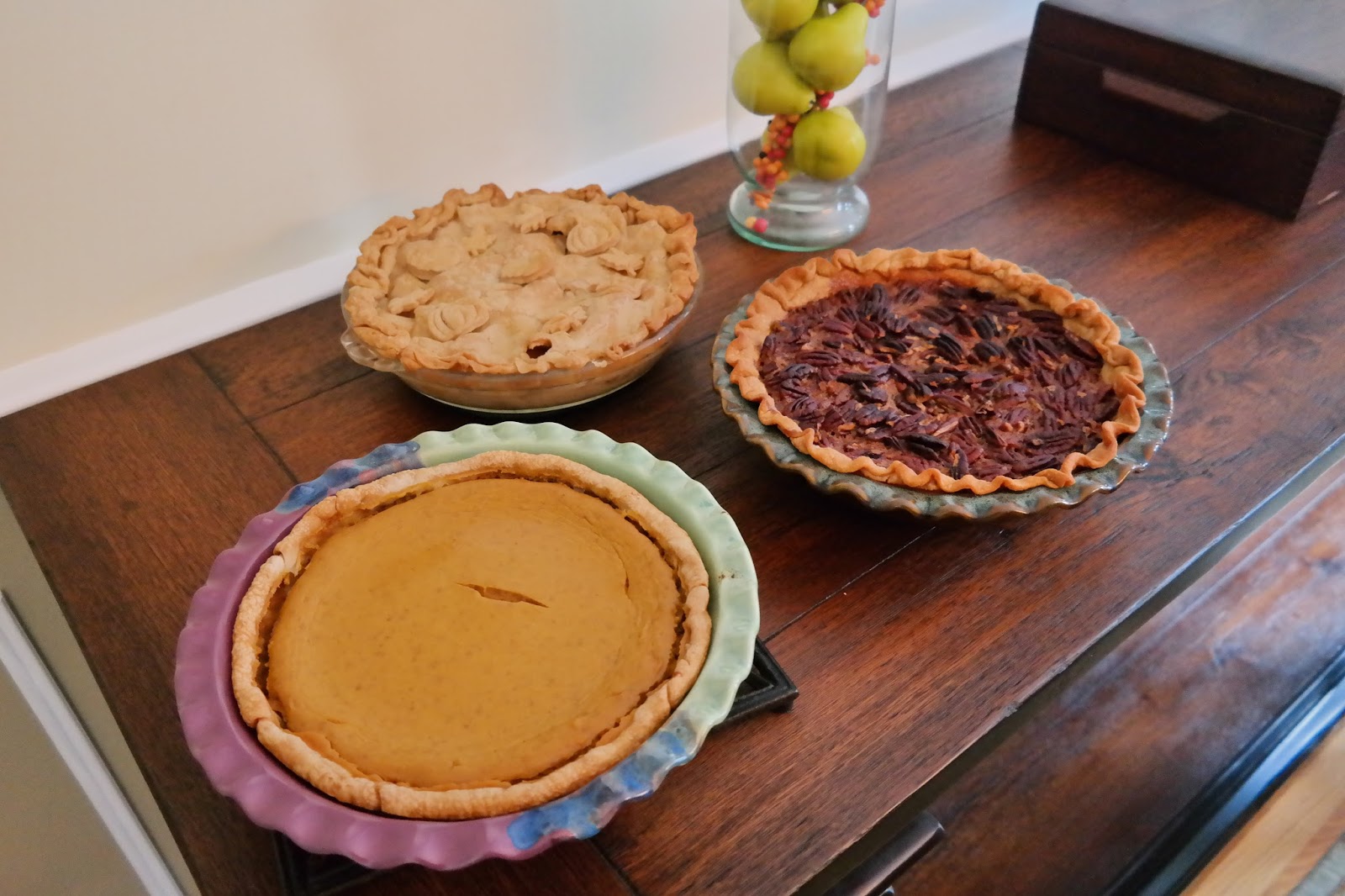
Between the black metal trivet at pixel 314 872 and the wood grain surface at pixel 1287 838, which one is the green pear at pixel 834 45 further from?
the wood grain surface at pixel 1287 838

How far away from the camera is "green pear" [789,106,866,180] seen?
106cm

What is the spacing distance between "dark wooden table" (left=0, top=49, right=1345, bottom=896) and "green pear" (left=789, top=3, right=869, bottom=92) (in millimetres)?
213

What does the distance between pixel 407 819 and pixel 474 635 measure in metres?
0.13

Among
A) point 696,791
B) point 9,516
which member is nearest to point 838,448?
point 696,791

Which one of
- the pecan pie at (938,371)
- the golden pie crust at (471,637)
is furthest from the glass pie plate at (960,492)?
the golden pie crust at (471,637)

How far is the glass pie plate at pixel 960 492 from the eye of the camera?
2.40 feet

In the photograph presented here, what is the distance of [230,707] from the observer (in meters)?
0.57

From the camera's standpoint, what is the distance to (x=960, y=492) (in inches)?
29.2

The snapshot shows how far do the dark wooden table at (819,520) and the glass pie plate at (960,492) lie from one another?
0.16ft

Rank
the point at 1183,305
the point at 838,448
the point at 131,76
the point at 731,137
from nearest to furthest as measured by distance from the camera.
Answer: the point at 838,448, the point at 131,76, the point at 1183,305, the point at 731,137

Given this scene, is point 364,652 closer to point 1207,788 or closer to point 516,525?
point 516,525

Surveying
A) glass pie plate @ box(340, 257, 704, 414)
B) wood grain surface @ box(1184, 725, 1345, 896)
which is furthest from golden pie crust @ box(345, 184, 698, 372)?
wood grain surface @ box(1184, 725, 1345, 896)

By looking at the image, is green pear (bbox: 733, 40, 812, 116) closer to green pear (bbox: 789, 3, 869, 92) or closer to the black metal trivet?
green pear (bbox: 789, 3, 869, 92)

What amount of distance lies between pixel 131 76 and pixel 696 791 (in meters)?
0.82
